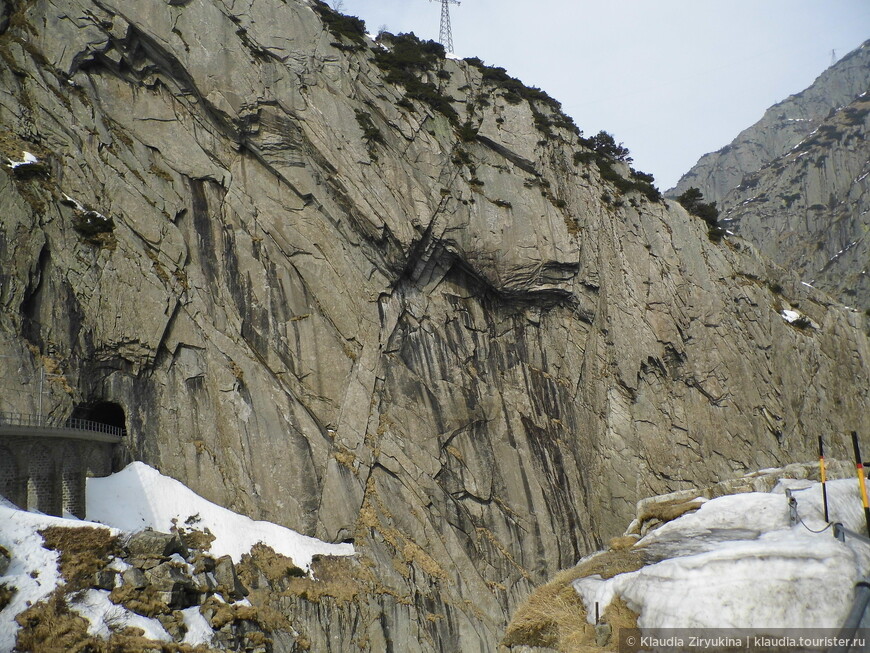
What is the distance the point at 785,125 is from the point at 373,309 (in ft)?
427

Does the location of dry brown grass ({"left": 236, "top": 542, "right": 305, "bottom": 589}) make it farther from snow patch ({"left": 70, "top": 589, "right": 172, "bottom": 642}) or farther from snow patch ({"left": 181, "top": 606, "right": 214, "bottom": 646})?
snow patch ({"left": 70, "top": 589, "right": 172, "bottom": 642})

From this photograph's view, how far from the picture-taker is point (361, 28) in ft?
166

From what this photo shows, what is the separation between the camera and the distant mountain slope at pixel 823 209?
269 feet

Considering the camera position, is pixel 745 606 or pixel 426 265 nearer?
pixel 745 606

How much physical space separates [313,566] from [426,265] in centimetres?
2086

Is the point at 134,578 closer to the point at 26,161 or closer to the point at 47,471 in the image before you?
the point at 47,471

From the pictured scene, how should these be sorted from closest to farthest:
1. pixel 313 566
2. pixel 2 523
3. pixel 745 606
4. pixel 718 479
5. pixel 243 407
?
1. pixel 745 606
2. pixel 2 523
3. pixel 313 566
4. pixel 243 407
5. pixel 718 479

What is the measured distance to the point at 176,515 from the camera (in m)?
30.0

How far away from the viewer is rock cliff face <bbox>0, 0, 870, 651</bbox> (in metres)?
32.8

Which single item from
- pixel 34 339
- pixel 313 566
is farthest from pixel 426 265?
pixel 34 339

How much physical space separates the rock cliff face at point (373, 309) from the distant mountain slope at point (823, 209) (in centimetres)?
3662

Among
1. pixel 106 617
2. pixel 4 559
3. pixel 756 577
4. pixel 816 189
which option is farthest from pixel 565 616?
pixel 816 189

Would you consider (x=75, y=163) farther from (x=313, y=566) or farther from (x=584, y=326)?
(x=584, y=326)

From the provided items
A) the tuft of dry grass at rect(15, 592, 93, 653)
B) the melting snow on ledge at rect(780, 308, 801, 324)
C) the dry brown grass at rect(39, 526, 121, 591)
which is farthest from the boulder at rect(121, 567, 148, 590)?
the melting snow on ledge at rect(780, 308, 801, 324)
